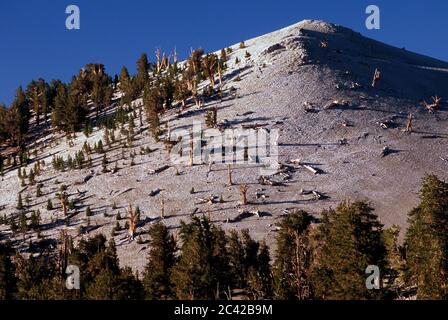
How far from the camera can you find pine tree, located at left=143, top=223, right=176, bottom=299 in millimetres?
33812

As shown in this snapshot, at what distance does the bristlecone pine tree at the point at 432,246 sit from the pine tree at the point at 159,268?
15844mm

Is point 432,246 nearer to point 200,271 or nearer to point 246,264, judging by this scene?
point 200,271

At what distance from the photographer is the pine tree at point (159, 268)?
111 ft

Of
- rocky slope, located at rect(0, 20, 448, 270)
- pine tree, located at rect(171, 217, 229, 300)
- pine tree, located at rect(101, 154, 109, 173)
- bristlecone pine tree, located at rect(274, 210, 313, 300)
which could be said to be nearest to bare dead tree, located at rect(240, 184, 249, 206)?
rocky slope, located at rect(0, 20, 448, 270)

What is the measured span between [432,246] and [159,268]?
717 inches

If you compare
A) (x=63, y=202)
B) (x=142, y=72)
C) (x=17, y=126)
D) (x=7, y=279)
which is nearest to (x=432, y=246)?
(x=7, y=279)

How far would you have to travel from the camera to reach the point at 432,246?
27.7m

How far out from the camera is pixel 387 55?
116188 millimetres

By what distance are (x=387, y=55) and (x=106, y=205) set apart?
82947 mm

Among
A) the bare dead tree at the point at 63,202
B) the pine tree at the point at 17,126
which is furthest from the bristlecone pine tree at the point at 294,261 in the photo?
the pine tree at the point at 17,126

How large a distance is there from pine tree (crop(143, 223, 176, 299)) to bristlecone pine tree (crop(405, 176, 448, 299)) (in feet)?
52.0

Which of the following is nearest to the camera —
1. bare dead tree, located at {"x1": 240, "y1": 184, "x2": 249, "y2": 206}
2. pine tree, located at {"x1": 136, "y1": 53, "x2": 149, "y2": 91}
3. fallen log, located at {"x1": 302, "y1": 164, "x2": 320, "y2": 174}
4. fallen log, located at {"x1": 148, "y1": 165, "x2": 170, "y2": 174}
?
bare dead tree, located at {"x1": 240, "y1": 184, "x2": 249, "y2": 206}

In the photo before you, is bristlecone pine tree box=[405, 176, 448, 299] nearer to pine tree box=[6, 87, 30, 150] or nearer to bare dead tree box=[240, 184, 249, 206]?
bare dead tree box=[240, 184, 249, 206]
